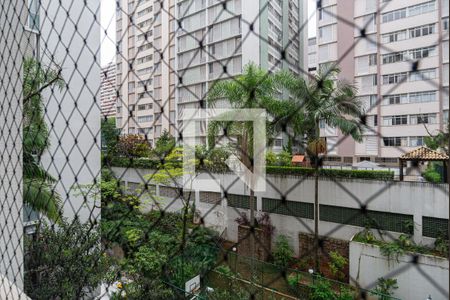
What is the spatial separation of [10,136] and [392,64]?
1.10 meters

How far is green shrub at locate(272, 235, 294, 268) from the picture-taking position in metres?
4.08

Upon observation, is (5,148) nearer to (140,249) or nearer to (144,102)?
(140,249)

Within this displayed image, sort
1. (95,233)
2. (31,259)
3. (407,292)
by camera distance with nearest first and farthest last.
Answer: (31,259)
(95,233)
(407,292)

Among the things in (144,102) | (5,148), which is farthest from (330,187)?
(144,102)

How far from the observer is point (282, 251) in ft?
14.0

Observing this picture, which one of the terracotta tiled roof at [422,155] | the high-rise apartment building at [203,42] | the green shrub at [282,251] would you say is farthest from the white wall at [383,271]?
the terracotta tiled roof at [422,155]

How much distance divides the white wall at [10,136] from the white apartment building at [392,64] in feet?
2.83

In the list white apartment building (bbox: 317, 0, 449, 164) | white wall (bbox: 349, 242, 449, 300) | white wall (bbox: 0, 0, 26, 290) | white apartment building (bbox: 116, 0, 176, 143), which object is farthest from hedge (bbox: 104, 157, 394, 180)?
white wall (bbox: 0, 0, 26, 290)

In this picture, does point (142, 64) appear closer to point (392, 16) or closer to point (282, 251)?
point (282, 251)

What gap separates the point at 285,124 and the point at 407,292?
3.68 metres

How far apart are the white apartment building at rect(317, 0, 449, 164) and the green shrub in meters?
1.59

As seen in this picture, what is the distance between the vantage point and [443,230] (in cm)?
336

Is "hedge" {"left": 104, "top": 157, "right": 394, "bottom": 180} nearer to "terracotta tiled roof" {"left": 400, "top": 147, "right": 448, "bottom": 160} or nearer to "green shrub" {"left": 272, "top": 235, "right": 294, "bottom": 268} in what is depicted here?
"green shrub" {"left": 272, "top": 235, "right": 294, "bottom": 268}

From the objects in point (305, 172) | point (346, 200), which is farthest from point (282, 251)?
point (305, 172)
